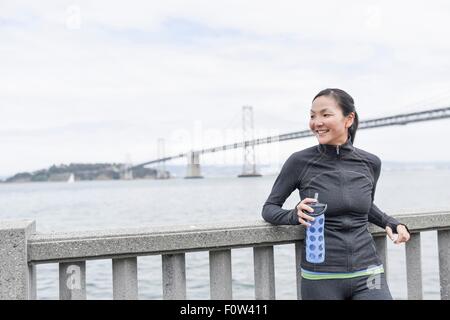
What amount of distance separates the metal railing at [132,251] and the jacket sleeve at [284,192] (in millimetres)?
192

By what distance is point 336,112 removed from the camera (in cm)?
244

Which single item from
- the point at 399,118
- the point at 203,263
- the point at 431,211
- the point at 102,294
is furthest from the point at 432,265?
the point at 399,118

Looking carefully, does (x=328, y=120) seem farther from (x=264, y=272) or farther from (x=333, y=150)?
(x=264, y=272)

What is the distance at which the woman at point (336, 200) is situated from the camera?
240 centimetres

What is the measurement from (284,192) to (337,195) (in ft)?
0.84

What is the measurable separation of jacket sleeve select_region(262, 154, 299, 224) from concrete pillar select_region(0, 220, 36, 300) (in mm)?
1184

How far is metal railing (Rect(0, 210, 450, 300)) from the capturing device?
2381 millimetres

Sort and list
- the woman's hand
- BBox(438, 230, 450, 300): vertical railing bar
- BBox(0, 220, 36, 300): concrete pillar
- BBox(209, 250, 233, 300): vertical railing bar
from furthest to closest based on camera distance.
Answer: BBox(438, 230, 450, 300): vertical railing bar
BBox(209, 250, 233, 300): vertical railing bar
the woman's hand
BBox(0, 220, 36, 300): concrete pillar

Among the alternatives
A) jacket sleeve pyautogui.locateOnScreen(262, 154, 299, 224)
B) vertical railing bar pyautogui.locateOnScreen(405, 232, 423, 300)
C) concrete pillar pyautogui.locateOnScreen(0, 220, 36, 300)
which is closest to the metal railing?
concrete pillar pyautogui.locateOnScreen(0, 220, 36, 300)

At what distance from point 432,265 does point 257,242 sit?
1215 centimetres

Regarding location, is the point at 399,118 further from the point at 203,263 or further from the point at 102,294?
the point at 102,294

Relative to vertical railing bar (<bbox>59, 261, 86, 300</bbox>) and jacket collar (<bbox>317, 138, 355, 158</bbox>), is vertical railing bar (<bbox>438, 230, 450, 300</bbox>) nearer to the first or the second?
jacket collar (<bbox>317, 138, 355, 158</bbox>)

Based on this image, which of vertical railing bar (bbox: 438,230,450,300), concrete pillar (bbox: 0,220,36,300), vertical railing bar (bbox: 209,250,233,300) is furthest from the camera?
vertical railing bar (bbox: 438,230,450,300)

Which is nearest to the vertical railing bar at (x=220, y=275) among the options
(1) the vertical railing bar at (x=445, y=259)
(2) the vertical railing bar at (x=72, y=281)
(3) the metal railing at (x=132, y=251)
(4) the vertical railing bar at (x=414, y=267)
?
(3) the metal railing at (x=132, y=251)
